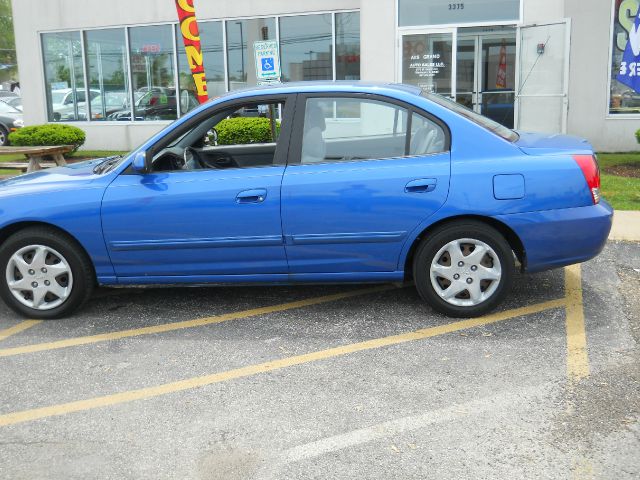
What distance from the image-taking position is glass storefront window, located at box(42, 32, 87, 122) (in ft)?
57.7

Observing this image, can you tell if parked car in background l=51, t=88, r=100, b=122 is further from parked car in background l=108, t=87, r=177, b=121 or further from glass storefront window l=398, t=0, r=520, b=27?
glass storefront window l=398, t=0, r=520, b=27

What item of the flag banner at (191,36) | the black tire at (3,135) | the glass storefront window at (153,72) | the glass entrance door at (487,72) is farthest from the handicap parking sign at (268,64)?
the black tire at (3,135)

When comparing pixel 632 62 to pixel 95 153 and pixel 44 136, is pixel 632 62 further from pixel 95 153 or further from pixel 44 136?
pixel 95 153

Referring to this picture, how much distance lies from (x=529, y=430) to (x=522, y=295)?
218 cm

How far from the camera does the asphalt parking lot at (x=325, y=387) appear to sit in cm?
325

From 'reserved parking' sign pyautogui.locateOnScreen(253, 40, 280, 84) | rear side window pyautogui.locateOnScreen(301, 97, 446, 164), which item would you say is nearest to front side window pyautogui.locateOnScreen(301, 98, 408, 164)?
rear side window pyautogui.locateOnScreen(301, 97, 446, 164)

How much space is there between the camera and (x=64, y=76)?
17.8 meters

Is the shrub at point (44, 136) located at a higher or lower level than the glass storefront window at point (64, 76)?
lower

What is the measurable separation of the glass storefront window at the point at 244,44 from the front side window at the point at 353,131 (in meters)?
11.3

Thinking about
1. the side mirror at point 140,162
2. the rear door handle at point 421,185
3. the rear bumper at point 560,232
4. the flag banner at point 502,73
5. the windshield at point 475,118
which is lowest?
the rear bumper at point 560,232

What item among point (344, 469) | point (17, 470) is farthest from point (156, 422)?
point (344, 469)

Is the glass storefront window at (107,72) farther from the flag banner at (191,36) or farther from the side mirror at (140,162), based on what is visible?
the side mirror at (140,162)

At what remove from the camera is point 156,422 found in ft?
12.0

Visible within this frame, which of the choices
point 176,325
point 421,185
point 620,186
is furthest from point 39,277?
point 620,186
